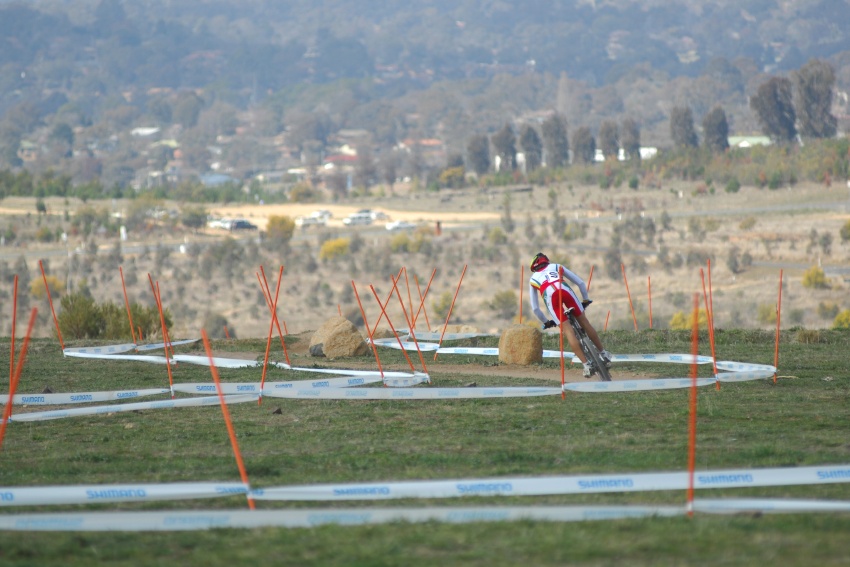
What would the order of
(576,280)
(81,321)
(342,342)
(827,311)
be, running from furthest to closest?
(827,311) → (81,321) → (342,342) → (576,280)

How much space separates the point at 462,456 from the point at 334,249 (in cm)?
5248

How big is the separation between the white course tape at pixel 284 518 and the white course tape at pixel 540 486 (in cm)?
53

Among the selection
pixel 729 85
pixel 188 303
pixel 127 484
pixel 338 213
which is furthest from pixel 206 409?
pixel 729 85

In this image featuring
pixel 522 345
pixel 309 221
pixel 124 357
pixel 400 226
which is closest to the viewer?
pixel 522 345

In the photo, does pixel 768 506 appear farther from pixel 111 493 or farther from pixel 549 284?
pixel 549 284

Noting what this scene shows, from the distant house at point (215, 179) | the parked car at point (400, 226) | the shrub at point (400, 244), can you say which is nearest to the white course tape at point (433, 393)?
the shrub at point (400, 244)

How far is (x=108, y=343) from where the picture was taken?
20.5m

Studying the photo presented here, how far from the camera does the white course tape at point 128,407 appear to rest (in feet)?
38.2

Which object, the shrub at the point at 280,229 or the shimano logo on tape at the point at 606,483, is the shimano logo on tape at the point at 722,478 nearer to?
the shimano logo on tape at the point at 606,483

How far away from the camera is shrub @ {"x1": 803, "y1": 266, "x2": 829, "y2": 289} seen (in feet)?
146

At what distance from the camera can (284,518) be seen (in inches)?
266

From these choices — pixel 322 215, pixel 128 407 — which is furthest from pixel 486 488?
pixel 322 215

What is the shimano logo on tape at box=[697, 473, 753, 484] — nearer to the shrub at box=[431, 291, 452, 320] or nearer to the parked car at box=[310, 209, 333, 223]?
the shrub at box=[431, 291, 452, 320]

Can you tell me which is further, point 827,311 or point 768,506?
point 827,311
